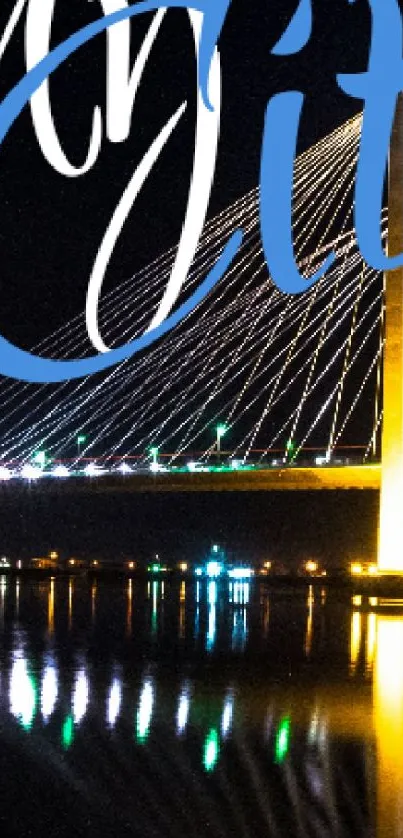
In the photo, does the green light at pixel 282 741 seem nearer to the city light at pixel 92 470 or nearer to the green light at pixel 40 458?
the city light at pixel 92 470

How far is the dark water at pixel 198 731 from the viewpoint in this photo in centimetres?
530

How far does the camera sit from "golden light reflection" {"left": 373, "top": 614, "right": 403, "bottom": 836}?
17.6 feet

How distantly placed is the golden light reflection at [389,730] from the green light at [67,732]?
4.22 feet

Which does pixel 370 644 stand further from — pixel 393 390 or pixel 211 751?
pixel 393 390

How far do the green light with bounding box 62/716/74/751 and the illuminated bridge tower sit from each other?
479 inches

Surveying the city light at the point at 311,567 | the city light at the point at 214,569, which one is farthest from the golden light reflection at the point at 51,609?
the city light at the point at 214,569

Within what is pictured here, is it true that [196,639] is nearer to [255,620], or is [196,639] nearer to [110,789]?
[255,620]

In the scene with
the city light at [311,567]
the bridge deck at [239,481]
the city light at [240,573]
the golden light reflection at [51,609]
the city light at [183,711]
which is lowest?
the city light at [183,711]

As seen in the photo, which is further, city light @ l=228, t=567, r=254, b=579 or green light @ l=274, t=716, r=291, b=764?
city light @ l=228, t=567, r=254, b=579

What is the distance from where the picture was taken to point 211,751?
6617 millimetres

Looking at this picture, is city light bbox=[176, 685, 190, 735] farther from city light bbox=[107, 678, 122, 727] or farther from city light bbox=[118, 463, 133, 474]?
city light bbox=[118, 463, 133, 474]

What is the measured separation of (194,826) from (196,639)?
826cm

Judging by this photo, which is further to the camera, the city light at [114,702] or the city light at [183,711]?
the city light at [114,702]

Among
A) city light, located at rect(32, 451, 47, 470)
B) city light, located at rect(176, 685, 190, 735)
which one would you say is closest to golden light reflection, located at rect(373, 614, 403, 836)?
city light, located at rect(176, 685, 190, 735)
